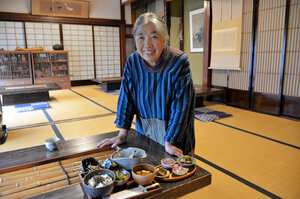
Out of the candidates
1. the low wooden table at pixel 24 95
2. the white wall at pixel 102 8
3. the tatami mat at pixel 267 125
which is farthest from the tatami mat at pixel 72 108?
the white wall at pixel 102 8

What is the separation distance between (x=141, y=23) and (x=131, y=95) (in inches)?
19.1

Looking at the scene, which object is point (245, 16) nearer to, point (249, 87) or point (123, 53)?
point (249, 87)

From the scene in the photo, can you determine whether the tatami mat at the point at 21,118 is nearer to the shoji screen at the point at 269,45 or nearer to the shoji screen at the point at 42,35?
the shoji screen at the point at 42,35

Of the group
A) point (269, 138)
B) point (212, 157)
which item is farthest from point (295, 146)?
point (212, 157)

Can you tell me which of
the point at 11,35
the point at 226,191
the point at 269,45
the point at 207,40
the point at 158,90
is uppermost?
the point at 11,35

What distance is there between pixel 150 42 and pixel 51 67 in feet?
23.9

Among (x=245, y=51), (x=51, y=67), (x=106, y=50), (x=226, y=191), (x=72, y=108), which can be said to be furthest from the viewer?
(x=106, y=50)

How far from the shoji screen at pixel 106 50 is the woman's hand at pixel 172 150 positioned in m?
8.14

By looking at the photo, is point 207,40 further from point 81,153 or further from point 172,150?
point 81,153

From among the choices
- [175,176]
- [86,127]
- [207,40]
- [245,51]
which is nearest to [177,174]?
[175,176]

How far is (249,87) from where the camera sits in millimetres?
4594

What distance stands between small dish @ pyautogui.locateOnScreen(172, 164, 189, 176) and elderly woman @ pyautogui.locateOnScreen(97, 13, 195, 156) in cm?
15

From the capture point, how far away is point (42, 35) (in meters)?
7.83

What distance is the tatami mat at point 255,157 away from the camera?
1.98 metres
